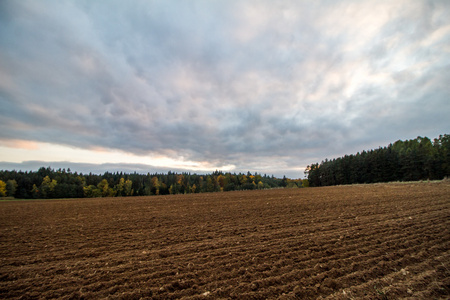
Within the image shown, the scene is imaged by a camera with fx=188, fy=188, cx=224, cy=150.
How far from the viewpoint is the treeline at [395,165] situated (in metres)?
59.5

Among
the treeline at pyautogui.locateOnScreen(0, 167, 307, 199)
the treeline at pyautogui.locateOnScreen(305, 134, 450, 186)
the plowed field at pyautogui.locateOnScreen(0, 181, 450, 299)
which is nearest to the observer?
the plowed field at pyautogui.locateOnScreen(0, 181, 450, 299)

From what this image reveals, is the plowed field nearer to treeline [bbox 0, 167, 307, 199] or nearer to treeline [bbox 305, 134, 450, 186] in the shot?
treeline [bbox 305, 134, 450, 186]

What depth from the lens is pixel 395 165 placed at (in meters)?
69.9

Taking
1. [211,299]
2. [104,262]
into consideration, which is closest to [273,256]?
[211,299]

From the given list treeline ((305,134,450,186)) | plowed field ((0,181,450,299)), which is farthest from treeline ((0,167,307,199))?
plowed field ((0,181,450,299))

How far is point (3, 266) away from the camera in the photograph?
292 inches

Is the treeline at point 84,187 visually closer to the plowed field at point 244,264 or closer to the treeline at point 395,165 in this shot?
the treeline at point 395,165

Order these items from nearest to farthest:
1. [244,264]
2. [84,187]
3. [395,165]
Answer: [244,264] < [395,165] < [84,187]

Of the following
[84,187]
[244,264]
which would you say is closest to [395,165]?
[244,264]

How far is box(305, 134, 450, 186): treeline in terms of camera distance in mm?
59531

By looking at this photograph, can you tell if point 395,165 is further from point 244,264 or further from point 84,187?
point 84,187

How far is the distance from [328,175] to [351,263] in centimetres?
9852

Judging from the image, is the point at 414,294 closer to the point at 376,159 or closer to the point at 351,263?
the point at 351,263

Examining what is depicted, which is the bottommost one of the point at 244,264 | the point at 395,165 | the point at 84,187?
the point at 84,187
